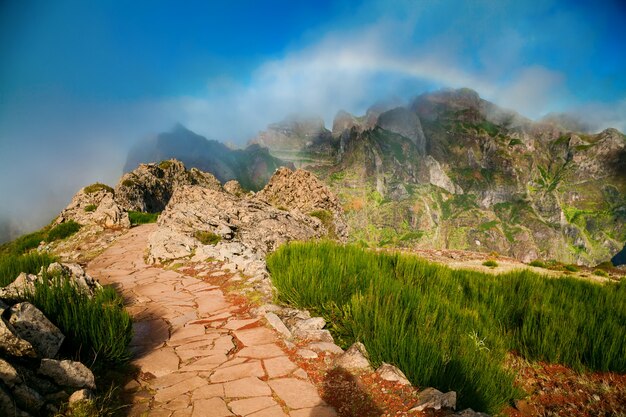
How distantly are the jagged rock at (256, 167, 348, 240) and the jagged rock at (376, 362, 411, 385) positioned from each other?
591 inches

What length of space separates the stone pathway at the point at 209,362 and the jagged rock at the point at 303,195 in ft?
42.6

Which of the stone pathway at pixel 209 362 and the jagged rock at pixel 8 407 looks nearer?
the jagged rock at pixel 8 407

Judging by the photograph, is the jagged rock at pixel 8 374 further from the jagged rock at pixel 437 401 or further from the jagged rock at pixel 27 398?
the jagged rock at pixel 437 401

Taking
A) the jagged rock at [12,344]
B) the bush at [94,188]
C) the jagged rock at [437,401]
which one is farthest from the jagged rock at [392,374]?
the bush at [94,188]

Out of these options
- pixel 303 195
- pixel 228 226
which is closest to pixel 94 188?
pixel 303 195

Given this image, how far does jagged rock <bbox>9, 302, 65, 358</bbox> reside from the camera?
9.53ft

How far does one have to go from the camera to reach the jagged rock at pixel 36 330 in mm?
2906

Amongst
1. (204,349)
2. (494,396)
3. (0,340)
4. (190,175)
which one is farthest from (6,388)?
(190,175)

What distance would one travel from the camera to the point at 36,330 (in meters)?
2.99

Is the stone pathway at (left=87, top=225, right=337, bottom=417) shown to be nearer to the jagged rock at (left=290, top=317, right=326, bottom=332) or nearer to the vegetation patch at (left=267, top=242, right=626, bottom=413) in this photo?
the jagged rock at (left=290, top=317, right=326, bottom=332)

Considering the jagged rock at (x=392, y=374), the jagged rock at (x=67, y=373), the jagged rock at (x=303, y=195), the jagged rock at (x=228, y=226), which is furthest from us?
the jagged rock at (x=303, y=195)

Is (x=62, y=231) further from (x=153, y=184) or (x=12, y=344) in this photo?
(x=153, y=184)

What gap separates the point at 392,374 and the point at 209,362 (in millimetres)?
2092

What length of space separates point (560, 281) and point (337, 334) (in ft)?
21.5
